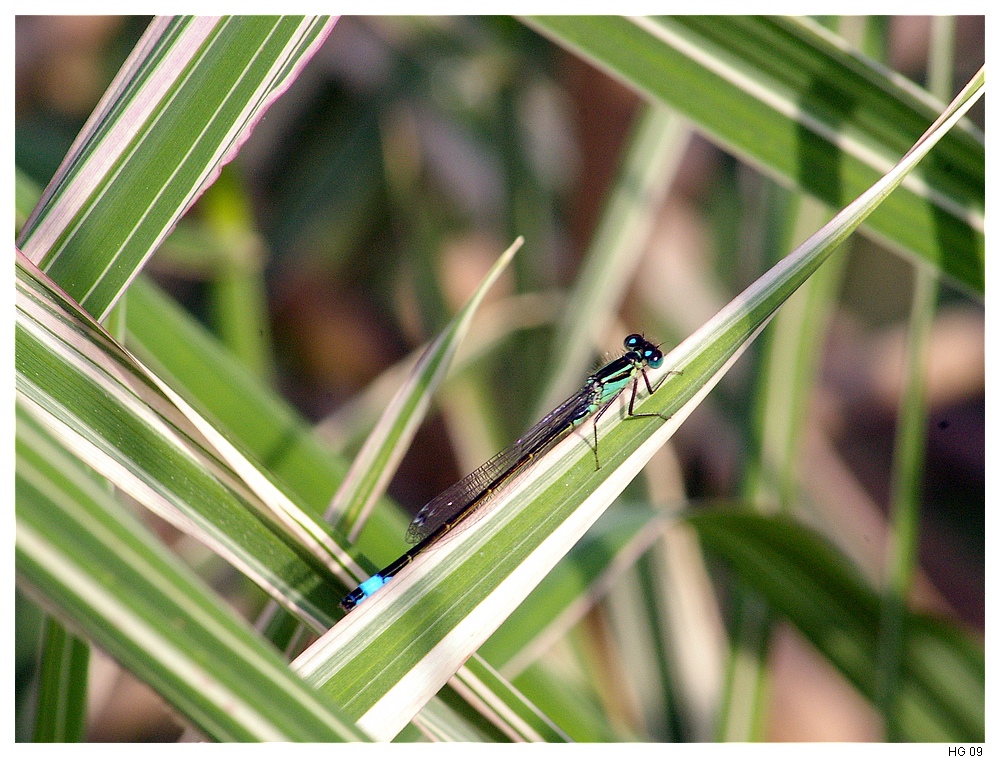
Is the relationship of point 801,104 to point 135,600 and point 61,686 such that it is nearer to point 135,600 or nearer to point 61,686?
point 135,600

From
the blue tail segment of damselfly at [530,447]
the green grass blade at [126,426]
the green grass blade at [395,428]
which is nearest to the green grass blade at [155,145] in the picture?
the green grass blade at [126,426]

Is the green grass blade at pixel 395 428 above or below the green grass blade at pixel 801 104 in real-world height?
below

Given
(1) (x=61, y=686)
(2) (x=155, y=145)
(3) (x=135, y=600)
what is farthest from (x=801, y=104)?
(1) (x=61, y=686)

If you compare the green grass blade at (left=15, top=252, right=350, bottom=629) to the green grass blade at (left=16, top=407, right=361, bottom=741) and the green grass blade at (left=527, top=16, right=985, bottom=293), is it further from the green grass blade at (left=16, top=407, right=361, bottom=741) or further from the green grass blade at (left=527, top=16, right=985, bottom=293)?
the green grass blade at (left=527, top=16, right=985, bottom=293)

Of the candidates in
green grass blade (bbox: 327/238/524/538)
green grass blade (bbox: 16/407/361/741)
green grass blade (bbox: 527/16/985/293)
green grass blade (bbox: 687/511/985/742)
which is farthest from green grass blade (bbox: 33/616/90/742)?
green grass blade (bbox: 527/16/985/293)

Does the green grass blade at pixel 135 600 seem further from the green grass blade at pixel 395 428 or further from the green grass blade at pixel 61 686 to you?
the green grass blade at pixel 61 686

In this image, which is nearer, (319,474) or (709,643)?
(319,474)
